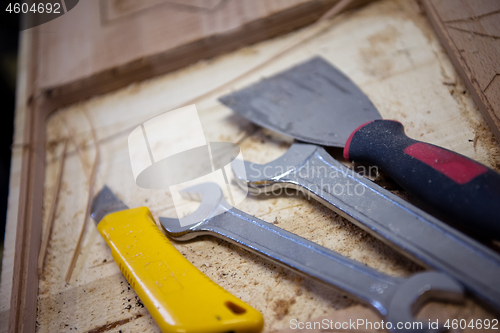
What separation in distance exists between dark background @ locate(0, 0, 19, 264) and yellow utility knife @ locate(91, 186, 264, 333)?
74 centimetres

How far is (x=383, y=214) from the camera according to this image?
58 cm

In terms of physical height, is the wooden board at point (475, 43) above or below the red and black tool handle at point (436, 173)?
above

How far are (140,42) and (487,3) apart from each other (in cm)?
107

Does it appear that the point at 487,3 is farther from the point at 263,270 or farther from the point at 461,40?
the point at 263,270

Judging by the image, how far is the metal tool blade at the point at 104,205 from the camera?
76 cm

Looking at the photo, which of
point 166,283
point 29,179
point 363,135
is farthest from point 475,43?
point 29,179

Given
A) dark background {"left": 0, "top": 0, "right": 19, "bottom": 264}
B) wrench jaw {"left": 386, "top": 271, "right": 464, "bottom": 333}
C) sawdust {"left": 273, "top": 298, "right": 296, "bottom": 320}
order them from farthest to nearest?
1. dark background {"left": 0, "top": 0, "right": 19, "bottom": 264}
2. sawdust {"left": 273, "top": 298, "right": 296, "bottom": 320}
3. wrench jaw {"left": 386, "top": 271, "right": 464, "bottom": 333}

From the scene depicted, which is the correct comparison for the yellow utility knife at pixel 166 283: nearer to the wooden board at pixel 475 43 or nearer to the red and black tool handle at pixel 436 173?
the red and black tool handle at pixel 436 173

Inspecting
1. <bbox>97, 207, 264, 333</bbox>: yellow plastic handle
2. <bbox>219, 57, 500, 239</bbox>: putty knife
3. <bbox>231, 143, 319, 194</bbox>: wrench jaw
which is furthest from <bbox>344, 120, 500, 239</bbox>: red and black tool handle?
<bbox>97, 207, 264, 333</bbox>: yellow plastic handle

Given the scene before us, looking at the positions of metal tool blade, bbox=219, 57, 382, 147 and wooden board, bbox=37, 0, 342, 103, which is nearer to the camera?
metal tool blade, bbox=219, 57, 382, 147

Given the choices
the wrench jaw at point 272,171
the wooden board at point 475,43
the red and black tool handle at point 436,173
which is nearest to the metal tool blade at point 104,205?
the wrench jaw at point 272,171

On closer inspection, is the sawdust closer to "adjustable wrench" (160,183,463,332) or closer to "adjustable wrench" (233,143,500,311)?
"adjustable wrench" (160,183,463,332)

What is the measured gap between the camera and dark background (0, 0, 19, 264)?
4.05 ft

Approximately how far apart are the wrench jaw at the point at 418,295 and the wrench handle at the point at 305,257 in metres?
0.01
